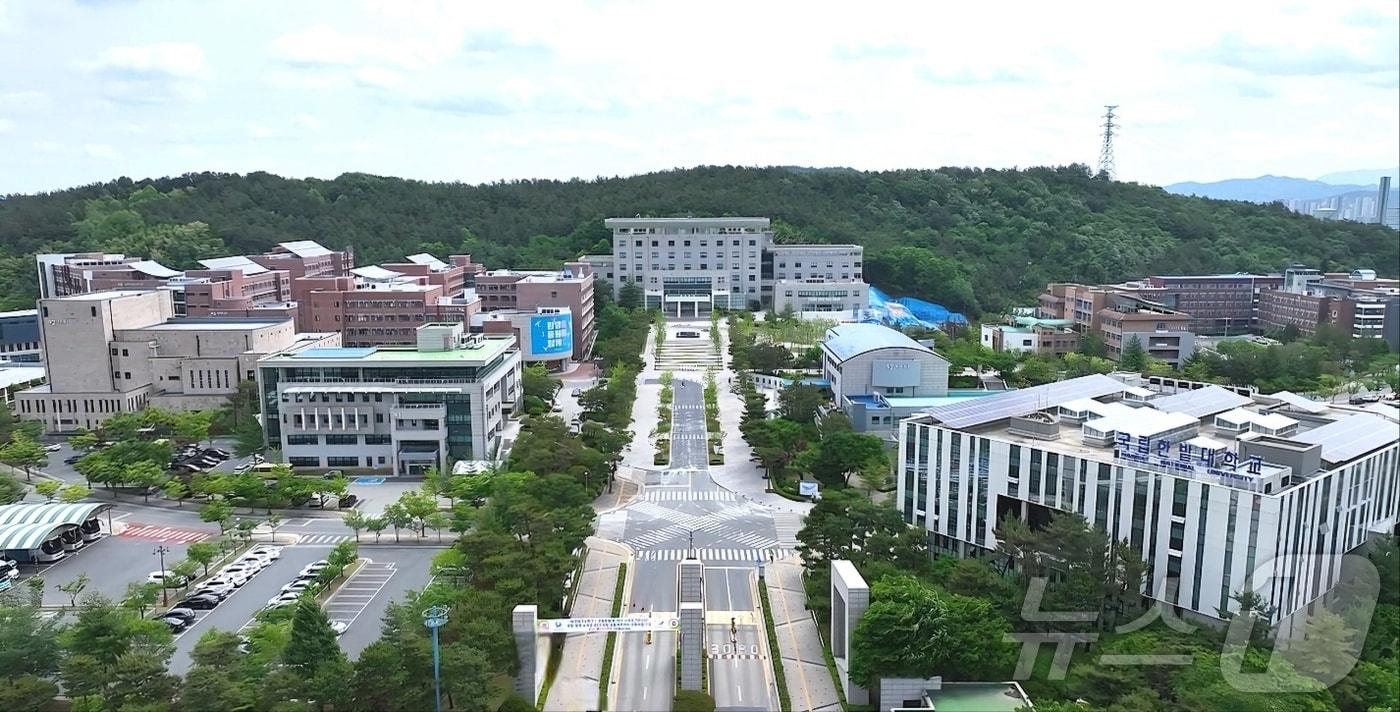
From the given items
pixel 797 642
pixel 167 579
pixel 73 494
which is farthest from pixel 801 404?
pixel 73 494

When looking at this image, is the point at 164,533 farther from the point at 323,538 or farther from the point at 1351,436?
the point at 1351,436

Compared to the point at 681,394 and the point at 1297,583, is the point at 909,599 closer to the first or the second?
the point at 1297,583

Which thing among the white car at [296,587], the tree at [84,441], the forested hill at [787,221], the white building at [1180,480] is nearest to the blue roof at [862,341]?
the white building at [1180,480]

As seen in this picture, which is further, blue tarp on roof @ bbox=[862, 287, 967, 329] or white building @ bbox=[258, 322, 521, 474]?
blue tarp on roof @ bbox=[862, 287, 967, 329]

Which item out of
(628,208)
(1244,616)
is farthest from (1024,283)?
(1244,616)

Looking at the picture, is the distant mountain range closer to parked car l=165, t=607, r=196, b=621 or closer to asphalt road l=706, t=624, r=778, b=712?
asphalt road l=706, t=624, r=778, b=712

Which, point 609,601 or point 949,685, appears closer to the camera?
point 949,685

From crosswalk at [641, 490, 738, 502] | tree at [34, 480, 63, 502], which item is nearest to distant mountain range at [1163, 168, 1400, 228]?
crosswalk at [641, 490, 738, 502]
